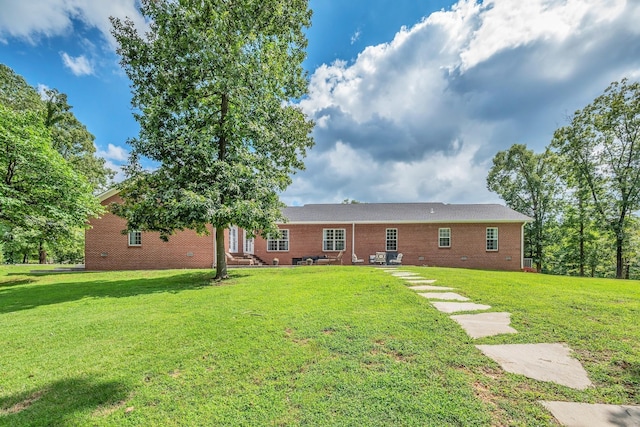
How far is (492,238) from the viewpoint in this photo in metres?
18.7

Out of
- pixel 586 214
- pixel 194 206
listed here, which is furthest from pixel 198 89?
pixel 586 214

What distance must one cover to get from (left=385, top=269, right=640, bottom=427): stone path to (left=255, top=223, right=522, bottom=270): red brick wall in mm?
13939

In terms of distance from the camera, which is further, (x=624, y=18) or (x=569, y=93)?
(x=569, y=93)

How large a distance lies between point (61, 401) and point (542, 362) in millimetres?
5112

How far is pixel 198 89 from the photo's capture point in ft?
34.1

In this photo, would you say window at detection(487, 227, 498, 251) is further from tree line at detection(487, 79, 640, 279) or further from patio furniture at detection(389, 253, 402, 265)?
tree line at detection(487, 79, 640, 279)

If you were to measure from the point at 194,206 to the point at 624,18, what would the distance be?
56.5ft

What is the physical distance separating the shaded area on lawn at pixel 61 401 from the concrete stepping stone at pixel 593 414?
12.8ft

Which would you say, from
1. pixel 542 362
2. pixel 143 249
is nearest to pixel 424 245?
pixel 542 362

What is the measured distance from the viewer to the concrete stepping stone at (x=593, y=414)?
2.08 meters

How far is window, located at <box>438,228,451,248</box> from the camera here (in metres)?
18.9

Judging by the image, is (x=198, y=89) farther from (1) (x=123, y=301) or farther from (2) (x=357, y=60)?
(2) (x=357, y=60)

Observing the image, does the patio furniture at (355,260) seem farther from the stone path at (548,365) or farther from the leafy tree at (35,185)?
the leafy tree at (35,185)

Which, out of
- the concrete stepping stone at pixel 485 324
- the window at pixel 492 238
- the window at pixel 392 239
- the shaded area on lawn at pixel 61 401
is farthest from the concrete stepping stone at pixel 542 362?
the window at pixel 492 238
